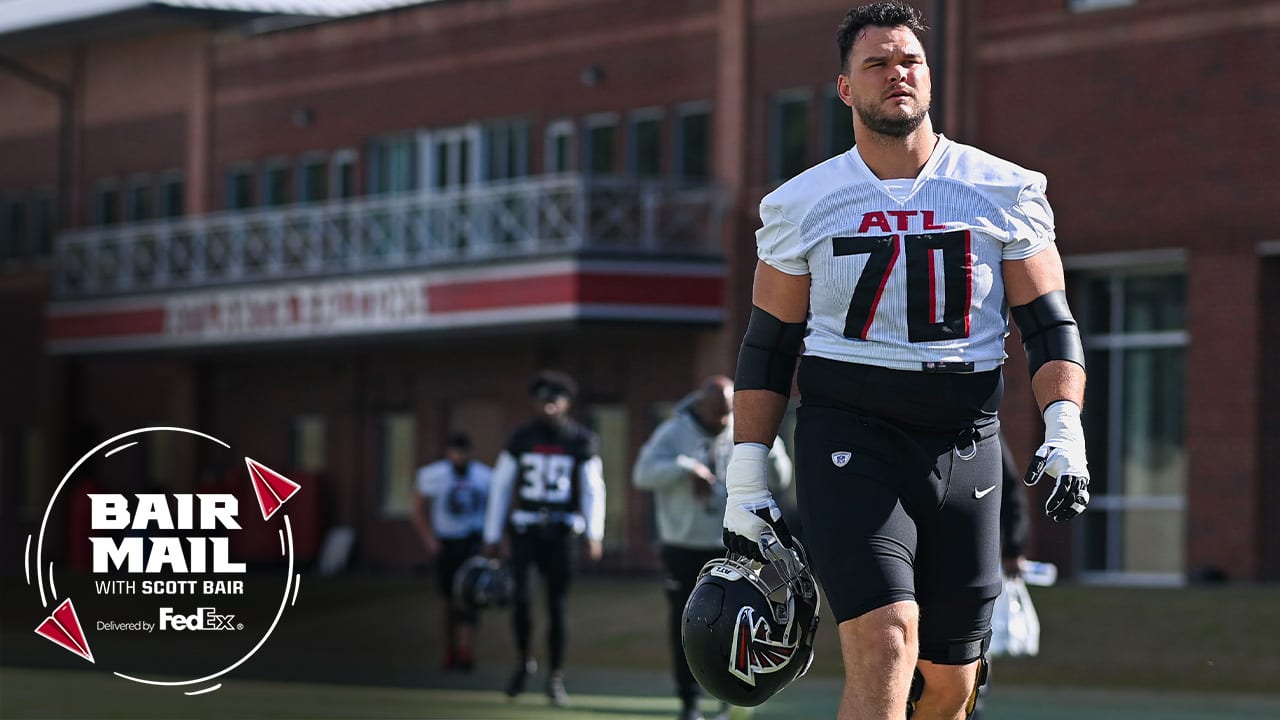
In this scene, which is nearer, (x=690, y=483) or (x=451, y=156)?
(x=690, y=483)

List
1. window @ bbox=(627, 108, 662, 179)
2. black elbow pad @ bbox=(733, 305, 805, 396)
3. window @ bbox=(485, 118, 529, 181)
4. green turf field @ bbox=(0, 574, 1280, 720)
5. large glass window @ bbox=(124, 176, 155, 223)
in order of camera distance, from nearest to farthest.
A: black elbow pad @ bbox=(733, 305, 805, 396)
green turf field @ bbox=(0, 574, 1280, 720)
window @ bbox=(627, 108, 662, 179)
window @ bbox=(485, 118, 529, 181)
large glass window @ bbox=(124, 176, 155, 223)

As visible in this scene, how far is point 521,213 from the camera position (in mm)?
33656

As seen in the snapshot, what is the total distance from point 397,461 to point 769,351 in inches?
1281

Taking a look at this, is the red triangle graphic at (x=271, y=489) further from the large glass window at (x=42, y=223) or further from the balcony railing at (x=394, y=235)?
the large glass window at (x=42, y=223)

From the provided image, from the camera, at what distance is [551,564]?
15.6 meters

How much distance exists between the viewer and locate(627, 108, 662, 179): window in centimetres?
3438

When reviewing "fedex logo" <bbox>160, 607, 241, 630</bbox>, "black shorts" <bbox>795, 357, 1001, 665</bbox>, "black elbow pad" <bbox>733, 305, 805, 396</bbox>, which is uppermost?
"black elbow pad" <bbox>733, 305, 805, 396</bbox>

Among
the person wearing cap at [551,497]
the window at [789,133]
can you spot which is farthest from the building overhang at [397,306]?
the person wearing cap at [551,497]

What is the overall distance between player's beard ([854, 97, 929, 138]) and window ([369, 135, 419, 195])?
3181 centimetres

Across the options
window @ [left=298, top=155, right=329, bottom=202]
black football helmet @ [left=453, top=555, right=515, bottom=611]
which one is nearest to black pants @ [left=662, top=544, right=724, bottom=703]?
black football helmet @ [left=453, top=555, right=515, bottom=611]

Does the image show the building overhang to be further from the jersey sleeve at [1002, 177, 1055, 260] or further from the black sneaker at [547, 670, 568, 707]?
the jersey sleeve at [1002, 177, 1055, 260]

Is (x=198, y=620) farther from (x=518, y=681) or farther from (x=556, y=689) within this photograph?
(x=518, y=681)

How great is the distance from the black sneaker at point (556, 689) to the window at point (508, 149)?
21062mm

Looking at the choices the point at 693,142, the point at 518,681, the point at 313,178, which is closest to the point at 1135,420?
the point at 693,142
